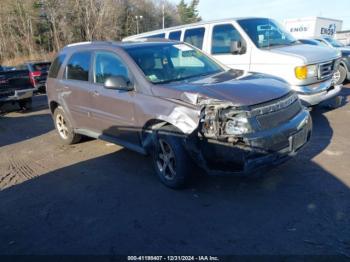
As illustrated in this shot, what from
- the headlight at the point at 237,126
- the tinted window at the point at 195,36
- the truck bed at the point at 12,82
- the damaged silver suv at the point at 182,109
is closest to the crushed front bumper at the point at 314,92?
the damaged silver suv at the point at 182,109

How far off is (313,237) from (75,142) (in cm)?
510

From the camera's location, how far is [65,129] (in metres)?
6.80

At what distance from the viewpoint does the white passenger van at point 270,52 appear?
20.3 feet

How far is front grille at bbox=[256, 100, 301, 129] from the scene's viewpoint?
3.71 meters

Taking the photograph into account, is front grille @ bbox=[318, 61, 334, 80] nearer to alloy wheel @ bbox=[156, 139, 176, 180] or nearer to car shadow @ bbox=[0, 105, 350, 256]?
car shadow @ bbox=[0, 105, 350, 256]

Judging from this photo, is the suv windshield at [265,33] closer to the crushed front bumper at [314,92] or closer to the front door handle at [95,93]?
the crushed front bumper at [314,92]

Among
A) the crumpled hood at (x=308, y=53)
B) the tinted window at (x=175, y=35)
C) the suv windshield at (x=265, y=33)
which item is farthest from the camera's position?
the tinted window at (x=175, y=35)

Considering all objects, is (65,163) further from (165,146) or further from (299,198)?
(299,198)

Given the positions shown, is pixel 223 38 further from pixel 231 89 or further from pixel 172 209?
pixel 172 209

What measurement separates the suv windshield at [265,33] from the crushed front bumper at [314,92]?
1.36 metres

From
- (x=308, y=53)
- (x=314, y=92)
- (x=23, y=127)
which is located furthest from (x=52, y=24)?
(x=314, y=92)

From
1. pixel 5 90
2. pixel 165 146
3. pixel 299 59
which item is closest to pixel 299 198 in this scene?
pixel 165 146

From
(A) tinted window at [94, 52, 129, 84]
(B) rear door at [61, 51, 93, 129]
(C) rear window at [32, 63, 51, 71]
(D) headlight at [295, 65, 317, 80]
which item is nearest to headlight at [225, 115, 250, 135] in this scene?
(A) tinted window at [94, 52, 129, 84]

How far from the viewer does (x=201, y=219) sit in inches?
140
